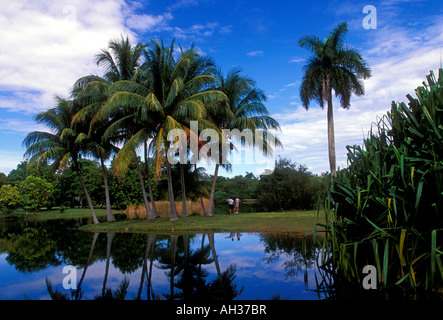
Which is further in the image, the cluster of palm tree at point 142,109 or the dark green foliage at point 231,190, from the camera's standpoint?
the dark green foliage at point 231,190

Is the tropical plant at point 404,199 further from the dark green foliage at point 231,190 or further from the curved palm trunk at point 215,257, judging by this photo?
the dark green foliage at point 231,190

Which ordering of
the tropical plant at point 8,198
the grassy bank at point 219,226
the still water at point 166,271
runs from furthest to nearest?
1. the tropical plant at point 8,198
2. the grassy bank at point 219,226
3. the still water at point 166,271

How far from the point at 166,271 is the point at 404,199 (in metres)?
4.91

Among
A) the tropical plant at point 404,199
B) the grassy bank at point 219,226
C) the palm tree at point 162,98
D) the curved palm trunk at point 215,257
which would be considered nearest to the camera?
the tropical plant at point 404,199

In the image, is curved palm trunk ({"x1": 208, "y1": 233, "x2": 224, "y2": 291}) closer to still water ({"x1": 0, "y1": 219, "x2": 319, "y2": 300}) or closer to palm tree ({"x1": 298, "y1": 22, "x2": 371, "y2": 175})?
still water ({"x1": 0, "y1": 219, "x2": 319, "y2": 300})

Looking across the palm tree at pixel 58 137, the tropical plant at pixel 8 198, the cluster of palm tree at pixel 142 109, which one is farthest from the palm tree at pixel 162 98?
the tropical plant at pixel 8 198

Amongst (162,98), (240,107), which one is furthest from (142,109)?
(240,107)

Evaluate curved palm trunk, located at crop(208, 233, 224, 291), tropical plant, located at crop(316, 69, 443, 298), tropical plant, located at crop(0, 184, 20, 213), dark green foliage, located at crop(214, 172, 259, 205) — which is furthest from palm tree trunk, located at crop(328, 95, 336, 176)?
dark green foliage, located at crop(214, 172, 259, 205)

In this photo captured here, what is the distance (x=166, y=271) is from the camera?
23.3ft

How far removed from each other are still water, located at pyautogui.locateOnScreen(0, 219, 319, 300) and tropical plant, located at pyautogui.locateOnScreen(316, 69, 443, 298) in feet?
3.83

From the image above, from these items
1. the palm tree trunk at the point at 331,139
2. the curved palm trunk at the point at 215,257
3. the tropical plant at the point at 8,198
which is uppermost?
the palm tree trunk at the point at 331,139

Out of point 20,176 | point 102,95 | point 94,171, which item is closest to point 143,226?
point 102,95

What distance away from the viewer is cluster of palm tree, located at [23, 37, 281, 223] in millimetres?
17109

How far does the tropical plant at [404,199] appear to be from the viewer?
477 centimetres
